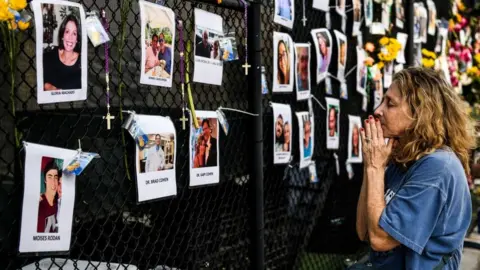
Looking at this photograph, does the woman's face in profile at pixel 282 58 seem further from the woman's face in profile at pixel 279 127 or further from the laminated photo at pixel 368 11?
the laminated photo at pixel 368 11

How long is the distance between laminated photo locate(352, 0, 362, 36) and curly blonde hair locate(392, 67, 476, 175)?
2.36 m

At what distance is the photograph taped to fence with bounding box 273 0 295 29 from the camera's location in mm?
3375

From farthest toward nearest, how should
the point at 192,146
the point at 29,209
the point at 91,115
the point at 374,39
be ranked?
the point at 374,39 → the point at 192,146 → the point at 91,115 → the point at 29,209

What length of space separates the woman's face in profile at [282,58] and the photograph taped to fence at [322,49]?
0.50 m

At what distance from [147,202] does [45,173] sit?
0.58 meters

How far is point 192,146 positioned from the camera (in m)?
2.70

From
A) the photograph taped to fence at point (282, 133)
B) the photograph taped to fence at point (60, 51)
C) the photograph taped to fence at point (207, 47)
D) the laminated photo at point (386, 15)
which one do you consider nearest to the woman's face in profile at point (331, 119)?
the photograph taped to fence at point (282, 133)

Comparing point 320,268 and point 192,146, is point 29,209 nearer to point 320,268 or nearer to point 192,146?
point 192,146

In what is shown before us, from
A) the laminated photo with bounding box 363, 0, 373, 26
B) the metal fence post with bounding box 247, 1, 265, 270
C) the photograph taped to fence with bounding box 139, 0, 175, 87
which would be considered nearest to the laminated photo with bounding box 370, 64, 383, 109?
the laminated photo with bounding box 363, 0, 373, 26

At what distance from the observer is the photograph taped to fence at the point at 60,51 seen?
1946 millimetres

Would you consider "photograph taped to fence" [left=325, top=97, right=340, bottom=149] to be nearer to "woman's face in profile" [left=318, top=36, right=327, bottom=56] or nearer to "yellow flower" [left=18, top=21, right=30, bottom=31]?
"woman's face in profile" [left=318, top=36, right=327, bottom=56]

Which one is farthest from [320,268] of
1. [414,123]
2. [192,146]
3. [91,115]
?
[91,115]

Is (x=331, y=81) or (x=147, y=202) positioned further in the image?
(x=331, y=81)

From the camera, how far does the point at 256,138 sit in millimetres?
3100
